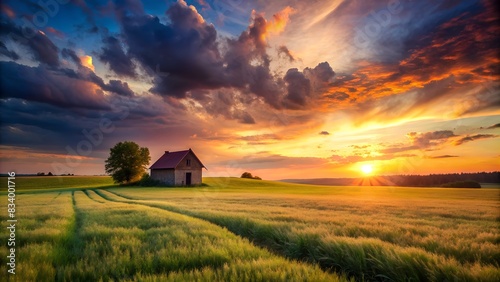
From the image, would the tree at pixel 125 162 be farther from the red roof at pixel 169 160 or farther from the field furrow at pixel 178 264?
the field furrow at pixel 178 264

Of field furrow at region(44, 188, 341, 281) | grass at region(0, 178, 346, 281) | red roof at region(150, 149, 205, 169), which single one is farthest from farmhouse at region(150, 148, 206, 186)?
field furrow at region(44, 188, 341, 281)

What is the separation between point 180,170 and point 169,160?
22.9ft

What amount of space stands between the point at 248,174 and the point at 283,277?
114694 mm

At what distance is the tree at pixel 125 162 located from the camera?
2872 inches

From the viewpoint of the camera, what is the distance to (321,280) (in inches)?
145

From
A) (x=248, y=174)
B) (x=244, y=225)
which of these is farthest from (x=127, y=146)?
(x=244, y=225)

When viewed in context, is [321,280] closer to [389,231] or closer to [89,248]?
[389,231]

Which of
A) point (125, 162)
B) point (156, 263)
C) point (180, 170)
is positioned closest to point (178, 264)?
point (156, 263)

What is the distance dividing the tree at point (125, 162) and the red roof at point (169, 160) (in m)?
4.47

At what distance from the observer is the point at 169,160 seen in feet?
235

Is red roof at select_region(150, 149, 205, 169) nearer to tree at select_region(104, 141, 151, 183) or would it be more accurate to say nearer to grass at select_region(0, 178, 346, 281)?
tree at select_region(104, 141, 151, 183)

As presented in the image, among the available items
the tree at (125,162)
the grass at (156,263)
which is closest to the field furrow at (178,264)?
the grass at (156,263)

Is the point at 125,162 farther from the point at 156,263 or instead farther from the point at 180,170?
the point at 156,263

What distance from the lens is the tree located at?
239ft
